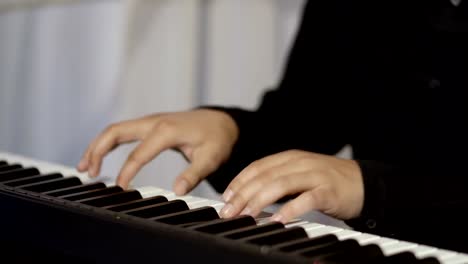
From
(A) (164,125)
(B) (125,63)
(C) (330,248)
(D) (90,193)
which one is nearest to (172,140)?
(A) (164,125)

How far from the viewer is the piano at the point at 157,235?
1.98 ft

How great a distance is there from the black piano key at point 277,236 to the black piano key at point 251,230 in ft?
0.04

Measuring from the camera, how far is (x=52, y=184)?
860 mm

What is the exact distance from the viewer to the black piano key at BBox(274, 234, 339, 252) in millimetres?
611

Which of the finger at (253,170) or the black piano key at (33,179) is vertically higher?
the finger at (253,170)

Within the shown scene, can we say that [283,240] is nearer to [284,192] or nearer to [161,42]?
[284,192]

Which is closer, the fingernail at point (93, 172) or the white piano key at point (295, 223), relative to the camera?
the white piano key at point (295, 223)

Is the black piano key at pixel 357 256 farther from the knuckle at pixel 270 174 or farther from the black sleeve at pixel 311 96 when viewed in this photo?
the black sleeve at pixel 311 96

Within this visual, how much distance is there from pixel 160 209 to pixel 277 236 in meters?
0.14

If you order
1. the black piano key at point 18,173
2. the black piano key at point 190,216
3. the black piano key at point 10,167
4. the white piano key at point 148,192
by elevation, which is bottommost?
the black piano key at point 10,167

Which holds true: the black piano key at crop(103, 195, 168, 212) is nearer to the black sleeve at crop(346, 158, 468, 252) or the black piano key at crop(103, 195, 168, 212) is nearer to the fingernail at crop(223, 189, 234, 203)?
the fingernail at crop(223, 189, 234, 203)

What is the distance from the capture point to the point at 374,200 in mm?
856

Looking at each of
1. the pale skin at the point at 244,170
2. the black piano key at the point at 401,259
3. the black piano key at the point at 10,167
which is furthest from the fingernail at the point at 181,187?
the black piano key at the point at 401,259

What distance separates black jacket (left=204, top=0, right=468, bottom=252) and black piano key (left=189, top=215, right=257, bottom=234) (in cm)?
33
